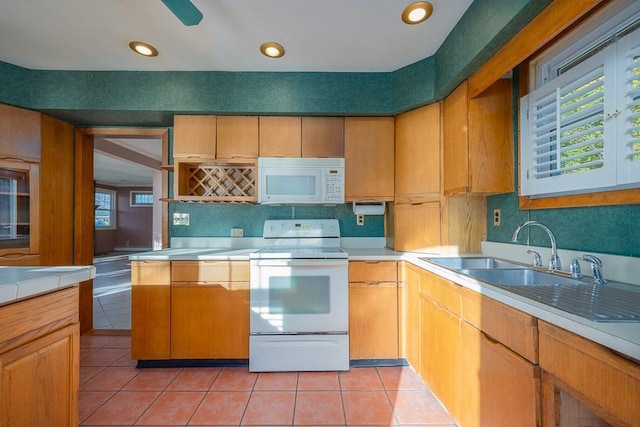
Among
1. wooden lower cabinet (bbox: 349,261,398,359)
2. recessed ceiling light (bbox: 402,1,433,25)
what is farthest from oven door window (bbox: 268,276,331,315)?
recessed ceiling light (bbox: 402,1,433,25)

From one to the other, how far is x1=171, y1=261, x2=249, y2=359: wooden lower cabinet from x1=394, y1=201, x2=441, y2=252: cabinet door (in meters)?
1.34

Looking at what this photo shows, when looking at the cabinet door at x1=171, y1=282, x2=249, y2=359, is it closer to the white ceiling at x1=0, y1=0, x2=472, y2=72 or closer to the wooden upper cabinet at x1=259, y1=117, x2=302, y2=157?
the wooden upper cabinet at x1=259, y1=117, x2=302, y2=157

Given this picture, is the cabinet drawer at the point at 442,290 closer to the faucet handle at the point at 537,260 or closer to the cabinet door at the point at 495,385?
the cabinet door at the point at 495,385

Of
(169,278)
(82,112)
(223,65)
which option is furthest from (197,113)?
(169,278)

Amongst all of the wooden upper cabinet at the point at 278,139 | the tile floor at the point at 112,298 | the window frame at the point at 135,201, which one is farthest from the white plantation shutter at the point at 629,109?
the window frame at the point at 135,201

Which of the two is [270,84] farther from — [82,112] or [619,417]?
[619,417]

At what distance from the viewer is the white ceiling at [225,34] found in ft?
5.44

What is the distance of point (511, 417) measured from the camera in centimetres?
107

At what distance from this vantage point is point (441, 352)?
163 cm

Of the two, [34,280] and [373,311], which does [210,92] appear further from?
[373,311]

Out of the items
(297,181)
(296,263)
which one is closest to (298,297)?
(296,263)

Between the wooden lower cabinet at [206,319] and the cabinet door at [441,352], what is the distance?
4.18ft

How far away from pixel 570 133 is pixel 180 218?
A: 297cm

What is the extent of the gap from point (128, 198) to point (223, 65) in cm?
933
